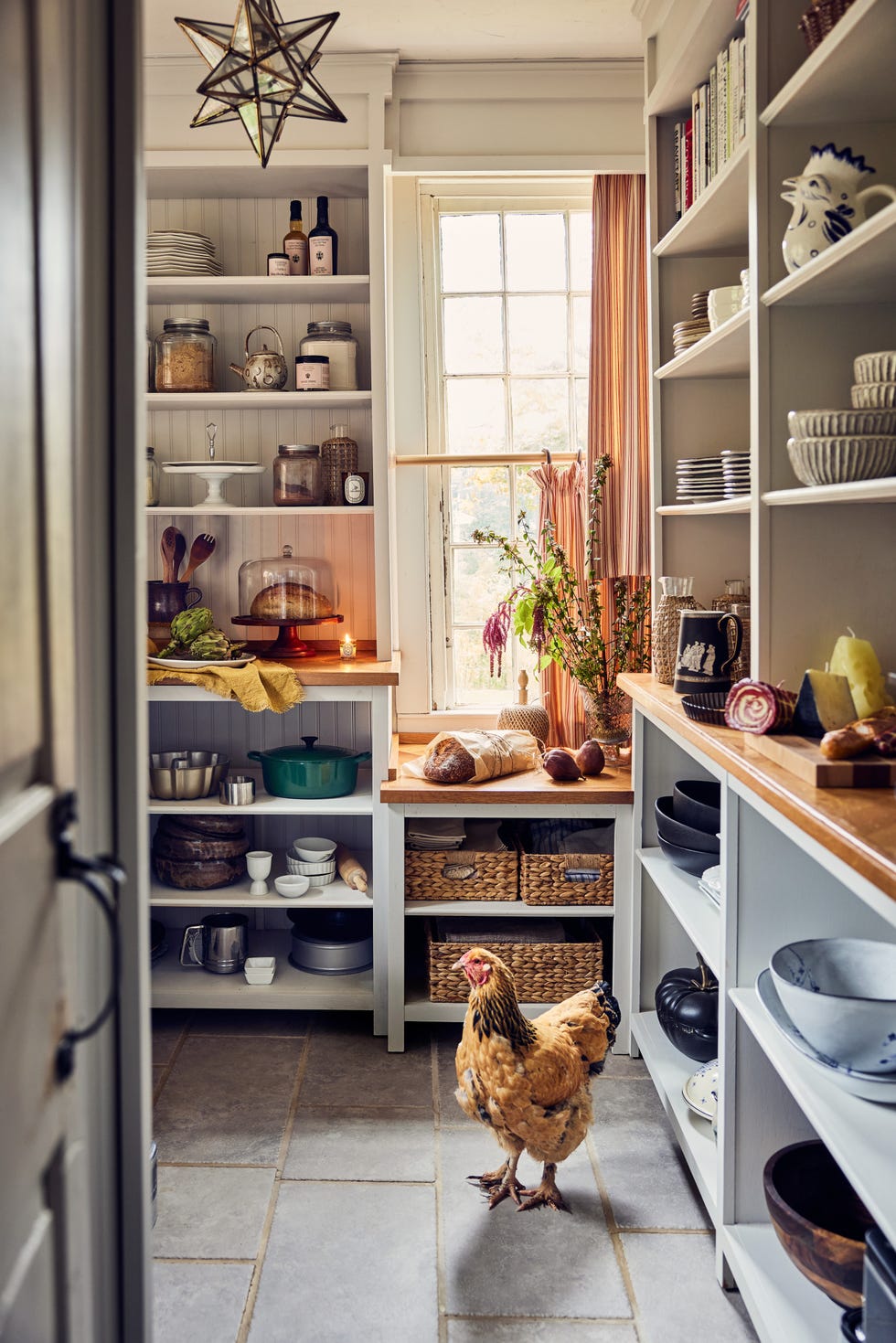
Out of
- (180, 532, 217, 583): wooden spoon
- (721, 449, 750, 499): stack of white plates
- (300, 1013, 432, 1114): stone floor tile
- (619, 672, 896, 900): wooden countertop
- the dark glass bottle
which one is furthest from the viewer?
(180, 532, 217, 583): wooden spoon

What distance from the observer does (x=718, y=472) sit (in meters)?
2.78

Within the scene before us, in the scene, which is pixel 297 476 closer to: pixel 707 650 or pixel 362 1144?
pixel 707 650

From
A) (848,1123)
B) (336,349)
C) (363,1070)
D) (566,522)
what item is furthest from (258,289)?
(848,1123)

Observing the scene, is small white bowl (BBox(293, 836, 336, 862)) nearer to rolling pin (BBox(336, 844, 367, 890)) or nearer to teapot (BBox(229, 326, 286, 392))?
rolling pin (BBox(336, 844, 367, 890))

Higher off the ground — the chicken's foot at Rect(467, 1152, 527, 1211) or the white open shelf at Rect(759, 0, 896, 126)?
the white open shelf at Rect(759, 0, 896, 126)

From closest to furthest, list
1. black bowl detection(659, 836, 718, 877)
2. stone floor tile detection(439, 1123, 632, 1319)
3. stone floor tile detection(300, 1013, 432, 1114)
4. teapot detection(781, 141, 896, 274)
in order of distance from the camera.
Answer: teapot detection(781, 141, 896, 274) → stone floor tile detection(439, 1123, 632, 1319) → black bowl detection(659, 836, 718, 877) → stone floor tile detection(300, 1013, 432, 1114)

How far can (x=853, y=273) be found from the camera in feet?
6.38

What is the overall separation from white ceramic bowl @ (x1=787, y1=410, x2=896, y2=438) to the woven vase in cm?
84

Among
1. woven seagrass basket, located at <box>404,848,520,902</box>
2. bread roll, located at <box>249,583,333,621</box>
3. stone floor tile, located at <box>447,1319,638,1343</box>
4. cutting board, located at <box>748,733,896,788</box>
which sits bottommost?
stone floor tile, located at <box>447,1319,638,1343</box>

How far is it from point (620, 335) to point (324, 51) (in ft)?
3.88

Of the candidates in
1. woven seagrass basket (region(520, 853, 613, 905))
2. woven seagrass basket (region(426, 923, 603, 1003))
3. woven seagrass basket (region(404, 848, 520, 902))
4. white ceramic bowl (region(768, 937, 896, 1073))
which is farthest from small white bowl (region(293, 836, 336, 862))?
white ceramic bowl (region(768, 937, 896, 1073))

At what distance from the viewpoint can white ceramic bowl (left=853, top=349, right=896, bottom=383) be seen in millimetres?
1876

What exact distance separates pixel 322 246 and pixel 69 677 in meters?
2.62

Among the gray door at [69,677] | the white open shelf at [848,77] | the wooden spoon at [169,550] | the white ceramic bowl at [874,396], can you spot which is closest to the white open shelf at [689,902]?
the white ceramic bowl at [874,396]
